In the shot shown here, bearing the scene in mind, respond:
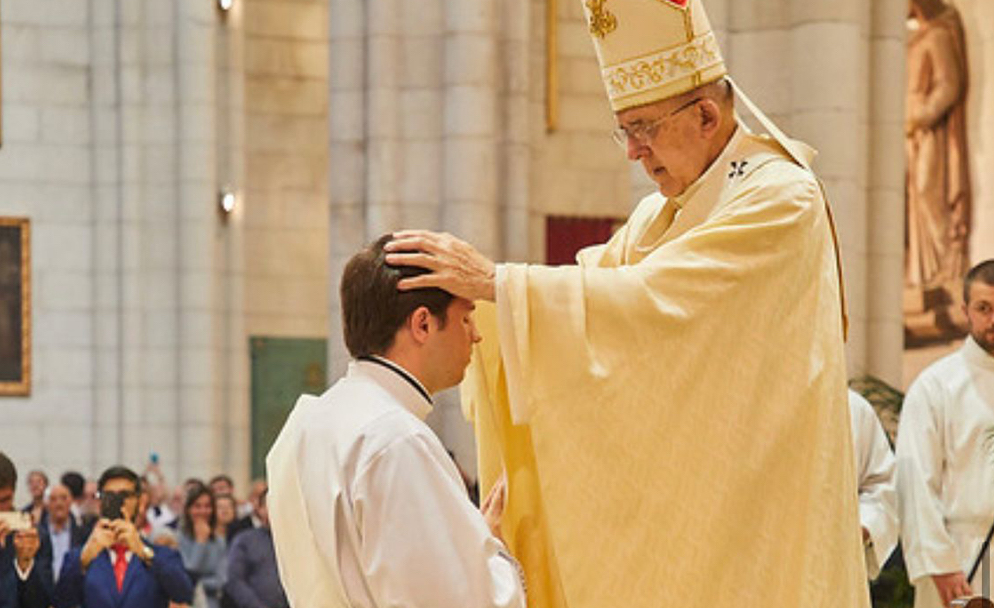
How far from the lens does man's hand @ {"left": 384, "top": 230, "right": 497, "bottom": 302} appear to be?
3918 mm

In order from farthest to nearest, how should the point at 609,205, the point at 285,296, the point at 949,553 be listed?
the point at 285,296 < the point at 609,205 < the point at 949,553

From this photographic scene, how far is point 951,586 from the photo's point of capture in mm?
7320

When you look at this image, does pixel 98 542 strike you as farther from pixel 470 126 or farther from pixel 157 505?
pixel 157 505

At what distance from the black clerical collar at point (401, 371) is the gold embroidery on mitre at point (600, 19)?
115 cm

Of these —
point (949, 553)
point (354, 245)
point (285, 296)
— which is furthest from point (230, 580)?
point (285, 296)

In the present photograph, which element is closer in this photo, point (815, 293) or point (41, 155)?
point (815, 293)

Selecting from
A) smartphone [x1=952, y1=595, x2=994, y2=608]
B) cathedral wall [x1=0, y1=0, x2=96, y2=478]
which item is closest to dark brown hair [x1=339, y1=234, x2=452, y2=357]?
smartphone [x1=952, y1=595, x2=994, y2=608]

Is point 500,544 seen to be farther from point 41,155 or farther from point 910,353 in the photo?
point 41,155

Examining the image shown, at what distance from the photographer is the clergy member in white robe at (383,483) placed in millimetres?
3686

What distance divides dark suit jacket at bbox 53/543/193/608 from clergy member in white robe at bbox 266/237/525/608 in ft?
19.5

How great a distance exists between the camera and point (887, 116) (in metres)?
9.88

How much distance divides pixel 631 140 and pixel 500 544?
3.80 ft

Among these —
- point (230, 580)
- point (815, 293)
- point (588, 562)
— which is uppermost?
point (815, 293)

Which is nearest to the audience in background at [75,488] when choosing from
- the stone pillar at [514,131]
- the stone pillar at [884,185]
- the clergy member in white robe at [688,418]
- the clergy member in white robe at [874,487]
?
the stone pillar at [514,131]
